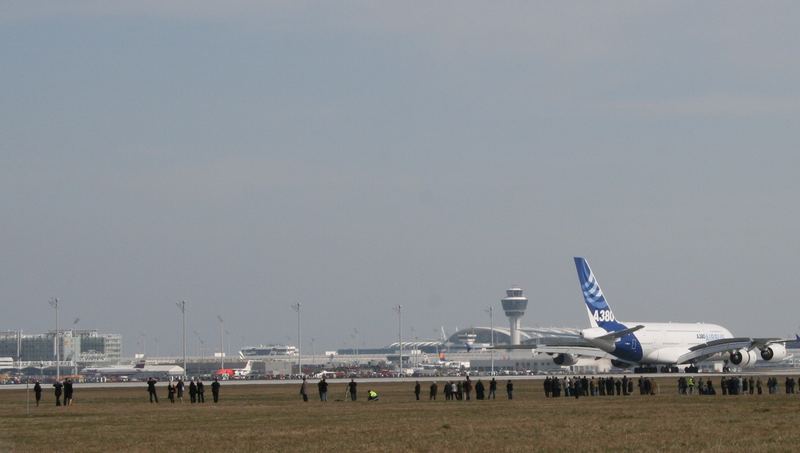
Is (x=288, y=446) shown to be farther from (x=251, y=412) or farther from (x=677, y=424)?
(x=251, y=412)

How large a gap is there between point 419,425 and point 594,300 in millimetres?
72775

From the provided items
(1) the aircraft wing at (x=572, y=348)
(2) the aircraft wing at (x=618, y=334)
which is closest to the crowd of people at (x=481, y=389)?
(2) the aircraft wing at (x=618, y=334)

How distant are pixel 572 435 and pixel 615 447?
4052 mm

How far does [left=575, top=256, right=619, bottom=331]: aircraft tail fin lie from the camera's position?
112 m

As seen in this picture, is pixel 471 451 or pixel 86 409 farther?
pixel 86 409

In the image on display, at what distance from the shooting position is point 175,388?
67.4 metres

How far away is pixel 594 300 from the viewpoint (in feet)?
372

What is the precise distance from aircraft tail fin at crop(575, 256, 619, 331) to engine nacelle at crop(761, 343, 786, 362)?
43.8ft

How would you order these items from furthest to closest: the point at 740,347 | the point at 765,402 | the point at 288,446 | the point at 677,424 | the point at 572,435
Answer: the point at 740,347 < the point at 765,402 < the point at 677,424 < the point at 572,435 < the point at 288,446

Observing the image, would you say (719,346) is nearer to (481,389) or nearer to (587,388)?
(587,388)

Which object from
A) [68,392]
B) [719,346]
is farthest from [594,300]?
[68,392]

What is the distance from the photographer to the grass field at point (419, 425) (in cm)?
3459

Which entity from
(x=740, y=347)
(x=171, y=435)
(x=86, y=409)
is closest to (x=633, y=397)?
(x=86, y=409)

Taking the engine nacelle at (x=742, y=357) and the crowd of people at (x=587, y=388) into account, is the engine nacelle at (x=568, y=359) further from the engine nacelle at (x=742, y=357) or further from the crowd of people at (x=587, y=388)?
the crowd of people at (x=587, y=388)
